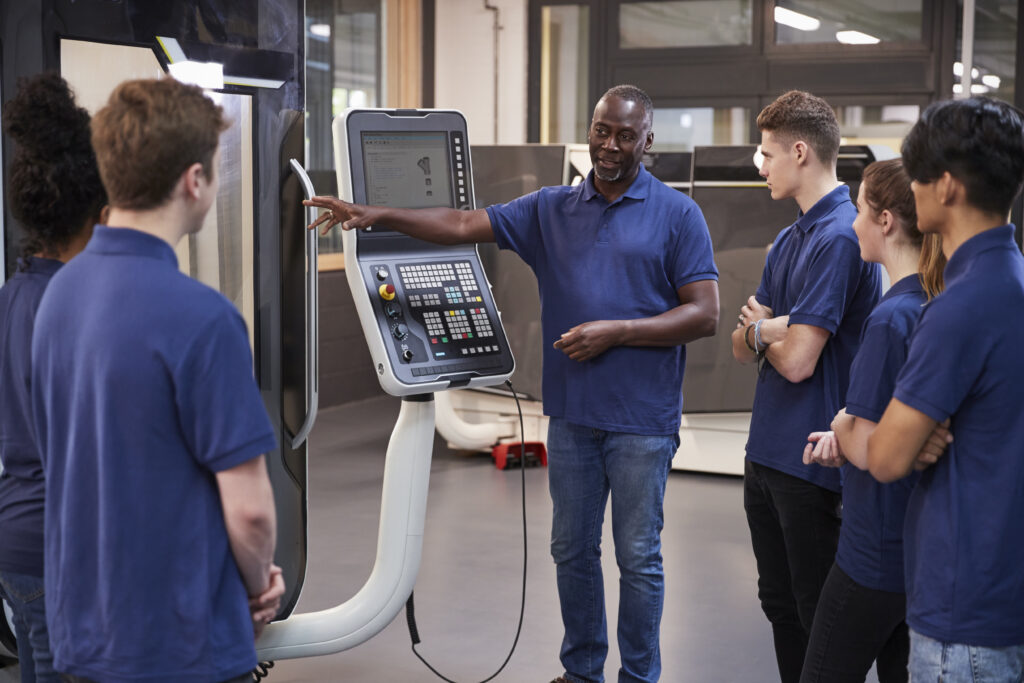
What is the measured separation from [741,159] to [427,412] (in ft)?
9.75

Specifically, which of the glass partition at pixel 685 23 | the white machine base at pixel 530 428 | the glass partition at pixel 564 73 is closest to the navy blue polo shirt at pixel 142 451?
the white machine base at pixel 530 428

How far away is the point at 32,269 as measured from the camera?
179 cm

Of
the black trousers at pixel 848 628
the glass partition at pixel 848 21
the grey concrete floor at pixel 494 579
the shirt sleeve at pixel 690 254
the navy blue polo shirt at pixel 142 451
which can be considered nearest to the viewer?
the navy blue polo shirt at pixel 142 451

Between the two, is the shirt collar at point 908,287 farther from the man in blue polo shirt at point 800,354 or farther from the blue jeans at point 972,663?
the blue jeans at point 972,663

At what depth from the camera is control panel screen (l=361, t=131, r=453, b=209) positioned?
2.67m

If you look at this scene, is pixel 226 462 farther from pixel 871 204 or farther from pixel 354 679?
pixel 354 679

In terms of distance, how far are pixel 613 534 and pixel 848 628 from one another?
906 millimetres

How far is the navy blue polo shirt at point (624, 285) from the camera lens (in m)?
2.64

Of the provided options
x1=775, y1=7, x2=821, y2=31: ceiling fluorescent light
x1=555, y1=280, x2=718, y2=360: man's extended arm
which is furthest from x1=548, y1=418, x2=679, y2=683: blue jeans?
x1=775, y1=7, x2=821, y2=31: ceiling fluorescent light

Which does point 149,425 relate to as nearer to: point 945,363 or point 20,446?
point 20,446

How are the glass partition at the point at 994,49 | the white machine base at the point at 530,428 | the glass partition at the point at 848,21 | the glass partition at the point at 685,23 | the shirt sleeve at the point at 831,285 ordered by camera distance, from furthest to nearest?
the glass partition at the point at 685,23
the glass partition at the point at 848,21
the glass partition at the point at 994,49
the white machine base at the point at 530,428
the shirt sleeve at the point at 831,285

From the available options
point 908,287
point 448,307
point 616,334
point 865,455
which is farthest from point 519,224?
point 865,455

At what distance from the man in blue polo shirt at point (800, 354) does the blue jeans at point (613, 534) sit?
0.83 feet

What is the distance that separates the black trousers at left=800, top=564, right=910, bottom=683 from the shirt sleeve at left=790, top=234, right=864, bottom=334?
585 millimetres
